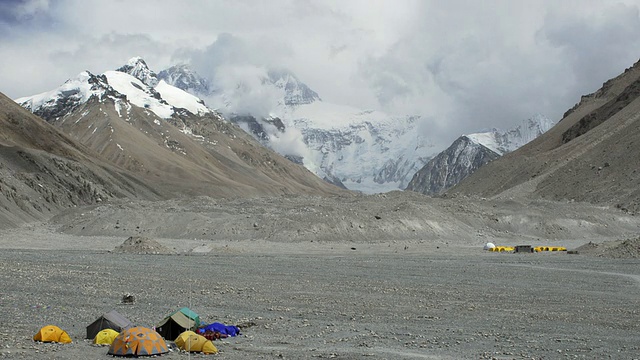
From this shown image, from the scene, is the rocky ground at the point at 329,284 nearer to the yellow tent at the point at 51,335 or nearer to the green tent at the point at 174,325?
the yellow tent at the point at 51,335

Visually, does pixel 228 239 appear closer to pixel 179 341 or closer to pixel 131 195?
pixel 179 341

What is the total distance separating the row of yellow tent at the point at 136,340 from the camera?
62.3 feet

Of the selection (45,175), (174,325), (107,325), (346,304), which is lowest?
(107,325)

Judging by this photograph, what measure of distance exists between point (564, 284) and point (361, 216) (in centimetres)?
3923

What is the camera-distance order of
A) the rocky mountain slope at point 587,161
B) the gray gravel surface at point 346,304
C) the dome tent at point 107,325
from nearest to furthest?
the gray gravel surface at point 346,304 < the dome tent at point 107,325 < the rocky mountain slope at point 587,161

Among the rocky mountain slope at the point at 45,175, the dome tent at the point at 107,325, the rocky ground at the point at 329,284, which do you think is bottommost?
the dome tent at the point at 107,325

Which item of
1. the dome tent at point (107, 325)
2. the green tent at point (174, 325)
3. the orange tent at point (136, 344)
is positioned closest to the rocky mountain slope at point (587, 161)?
the green tent at point (174, 325)

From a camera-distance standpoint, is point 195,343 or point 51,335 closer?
point 195,343

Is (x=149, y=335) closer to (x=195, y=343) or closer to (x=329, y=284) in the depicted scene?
(x=195, y=343)

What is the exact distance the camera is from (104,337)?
20.4 m

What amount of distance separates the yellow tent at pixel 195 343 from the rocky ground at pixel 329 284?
0.36 m

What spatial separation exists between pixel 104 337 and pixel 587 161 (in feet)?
403

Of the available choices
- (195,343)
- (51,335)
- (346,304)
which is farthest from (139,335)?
(346,304)

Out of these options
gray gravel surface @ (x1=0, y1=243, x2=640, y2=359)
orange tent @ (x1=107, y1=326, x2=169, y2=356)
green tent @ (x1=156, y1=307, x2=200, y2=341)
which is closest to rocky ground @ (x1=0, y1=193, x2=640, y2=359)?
gray gravel surface @ (x1=0, y1=243, x2=640, y2=359)
